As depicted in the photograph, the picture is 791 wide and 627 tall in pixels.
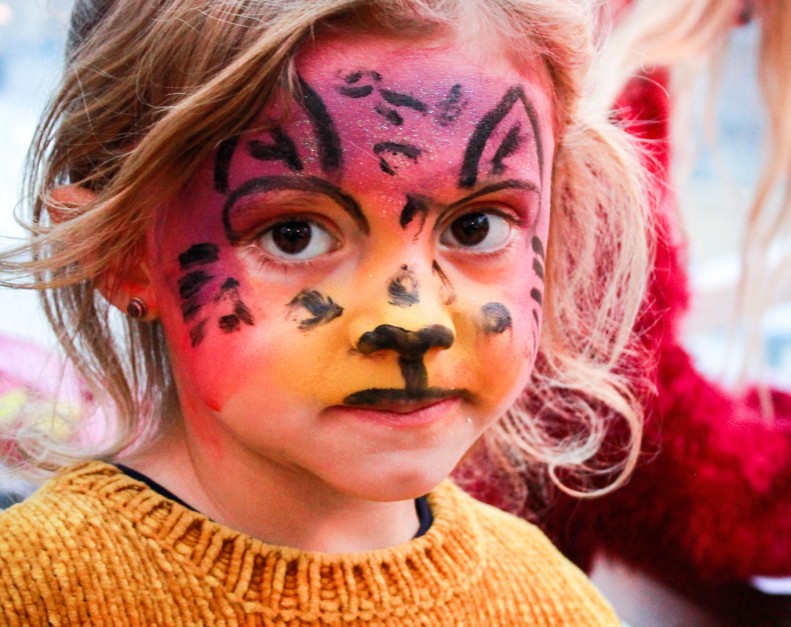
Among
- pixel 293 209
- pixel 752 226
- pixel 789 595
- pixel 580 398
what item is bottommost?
pixel 789 595

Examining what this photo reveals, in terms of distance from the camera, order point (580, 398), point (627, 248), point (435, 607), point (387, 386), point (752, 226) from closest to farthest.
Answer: point (387, 386) → point (435, 607) → point (627, 248) → point (580, 398) → point (752, 226)

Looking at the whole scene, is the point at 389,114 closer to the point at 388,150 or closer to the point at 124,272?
the point at 388,150

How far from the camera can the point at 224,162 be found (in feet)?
2.03

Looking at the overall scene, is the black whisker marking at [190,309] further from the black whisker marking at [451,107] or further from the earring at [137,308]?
the black whisker marking at [451,107]

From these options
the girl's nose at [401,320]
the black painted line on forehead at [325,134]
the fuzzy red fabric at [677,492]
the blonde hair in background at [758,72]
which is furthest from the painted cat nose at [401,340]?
the blonde hair in background at [758,72]

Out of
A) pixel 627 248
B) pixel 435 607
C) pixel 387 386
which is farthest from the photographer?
pixel 627 248

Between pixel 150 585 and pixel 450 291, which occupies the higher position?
pixel 450 291

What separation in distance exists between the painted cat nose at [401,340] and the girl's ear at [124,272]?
0.18 metres

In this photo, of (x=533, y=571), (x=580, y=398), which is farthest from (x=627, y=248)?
(x=533, y=571)

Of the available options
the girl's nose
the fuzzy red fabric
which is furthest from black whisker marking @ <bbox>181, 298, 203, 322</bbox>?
the fuzzy red fabric

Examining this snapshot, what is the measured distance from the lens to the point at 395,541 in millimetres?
765

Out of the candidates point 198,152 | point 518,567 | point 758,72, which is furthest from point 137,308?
point 758,72

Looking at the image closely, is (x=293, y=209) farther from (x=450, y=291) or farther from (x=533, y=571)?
(x=533, y=571)

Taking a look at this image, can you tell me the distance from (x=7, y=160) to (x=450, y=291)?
0.62 meters
